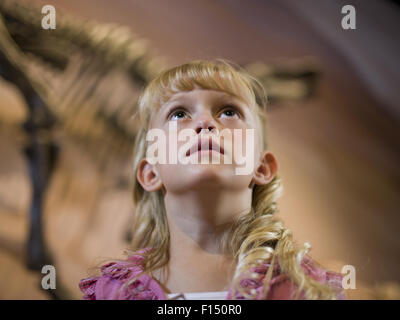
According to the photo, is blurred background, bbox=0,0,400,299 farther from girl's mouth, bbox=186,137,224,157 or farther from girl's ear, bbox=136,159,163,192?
girl's mouth, bbox=186,137,224,157

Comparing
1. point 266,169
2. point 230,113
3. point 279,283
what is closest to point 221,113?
point 230,113

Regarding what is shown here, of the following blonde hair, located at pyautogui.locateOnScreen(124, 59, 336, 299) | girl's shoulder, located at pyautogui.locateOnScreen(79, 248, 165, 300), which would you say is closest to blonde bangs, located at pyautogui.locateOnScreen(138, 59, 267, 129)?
blonde hair, located at pyautogui.locateOnScreen(124, 59, 336, 299)

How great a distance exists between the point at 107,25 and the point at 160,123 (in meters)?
0.42

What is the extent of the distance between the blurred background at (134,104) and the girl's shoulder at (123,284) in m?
0.22

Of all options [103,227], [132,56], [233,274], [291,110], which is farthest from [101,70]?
[233,274]

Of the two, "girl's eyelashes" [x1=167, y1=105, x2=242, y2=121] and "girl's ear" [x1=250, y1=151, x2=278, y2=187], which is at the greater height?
"girl's eyelashes" [x1=167, y1=105, x2=242, y2=121]

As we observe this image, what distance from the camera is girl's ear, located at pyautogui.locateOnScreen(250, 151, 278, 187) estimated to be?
Answer: 1094 mm

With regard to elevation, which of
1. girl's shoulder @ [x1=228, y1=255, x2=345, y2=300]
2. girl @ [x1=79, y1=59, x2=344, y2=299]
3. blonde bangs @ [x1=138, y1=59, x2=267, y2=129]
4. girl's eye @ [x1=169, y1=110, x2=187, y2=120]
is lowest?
girl's shoulder @ [x1=228, y1=255, x2=345, y2=300]

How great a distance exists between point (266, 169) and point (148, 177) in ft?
0.93

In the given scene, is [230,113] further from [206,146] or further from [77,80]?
[77,80]

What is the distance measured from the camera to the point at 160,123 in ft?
3.52

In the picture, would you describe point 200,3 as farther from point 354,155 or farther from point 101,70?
point 354,155

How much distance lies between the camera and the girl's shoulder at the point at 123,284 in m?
0.97

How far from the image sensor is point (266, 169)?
1111 millimetres
